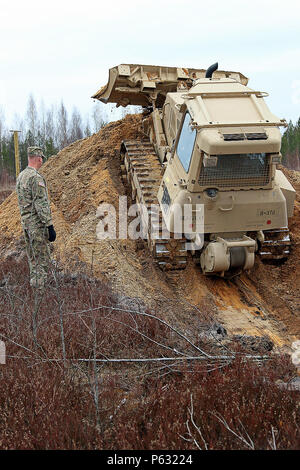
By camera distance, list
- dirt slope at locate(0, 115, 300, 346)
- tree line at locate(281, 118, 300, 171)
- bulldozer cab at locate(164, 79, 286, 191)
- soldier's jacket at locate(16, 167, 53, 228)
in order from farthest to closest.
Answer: tree line at locate(281, 118, 300, 171) → soldier's jacket at locate(16, 167, 53, 228) → dirt slope at locate(0, 115, 300, 346) → bulldozer cab at locate(164, 79, 286, 191)

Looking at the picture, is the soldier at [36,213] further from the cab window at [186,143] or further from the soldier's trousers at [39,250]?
the cab window at [186,143]

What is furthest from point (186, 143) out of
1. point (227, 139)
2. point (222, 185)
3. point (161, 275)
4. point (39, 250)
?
point (39, 250)

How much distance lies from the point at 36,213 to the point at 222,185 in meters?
2.88

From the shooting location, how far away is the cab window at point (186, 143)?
774cm

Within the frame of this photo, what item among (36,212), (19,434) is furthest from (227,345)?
(36,212)

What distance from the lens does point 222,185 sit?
7727 millimetres

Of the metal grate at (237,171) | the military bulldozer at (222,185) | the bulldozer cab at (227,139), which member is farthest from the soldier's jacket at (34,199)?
the metal grate at (237,171)

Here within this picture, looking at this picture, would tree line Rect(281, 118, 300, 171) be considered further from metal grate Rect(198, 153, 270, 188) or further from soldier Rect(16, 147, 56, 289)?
soldier Rect(16, 147, 56, 289)

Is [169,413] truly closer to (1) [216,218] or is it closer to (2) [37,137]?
(1) [216,218]

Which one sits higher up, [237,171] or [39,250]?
[237,171]

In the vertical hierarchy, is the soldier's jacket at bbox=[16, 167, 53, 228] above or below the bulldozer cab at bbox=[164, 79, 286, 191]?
below

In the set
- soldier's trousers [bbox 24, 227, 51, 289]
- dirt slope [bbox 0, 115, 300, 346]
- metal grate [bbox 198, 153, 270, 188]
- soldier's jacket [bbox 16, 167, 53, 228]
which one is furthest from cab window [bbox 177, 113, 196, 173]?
soldier's trousers [bbox 24, 227, 51, 289]

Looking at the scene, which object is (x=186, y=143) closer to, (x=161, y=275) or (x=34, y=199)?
(x=161, y=275)

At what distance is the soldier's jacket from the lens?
761cm
